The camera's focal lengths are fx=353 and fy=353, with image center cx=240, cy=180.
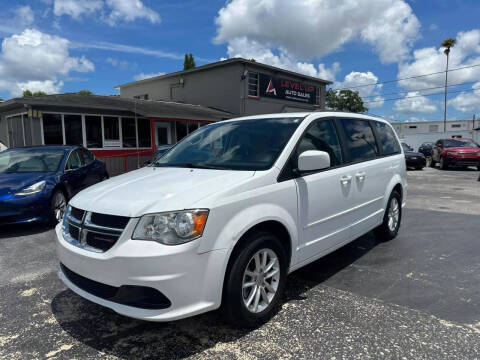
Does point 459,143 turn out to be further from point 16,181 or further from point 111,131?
point 16,181

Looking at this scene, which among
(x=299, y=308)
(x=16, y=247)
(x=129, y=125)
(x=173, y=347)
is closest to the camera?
(x=173, y=347)

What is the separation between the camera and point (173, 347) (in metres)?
2.61

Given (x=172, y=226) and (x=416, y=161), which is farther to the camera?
(x=416, y=161)

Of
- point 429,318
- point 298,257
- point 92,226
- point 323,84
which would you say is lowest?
point 429,318

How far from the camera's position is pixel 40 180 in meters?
6.18

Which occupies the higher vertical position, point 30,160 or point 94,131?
point 94,131

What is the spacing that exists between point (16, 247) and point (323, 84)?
2711cm

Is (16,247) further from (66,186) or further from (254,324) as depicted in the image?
(254,324)

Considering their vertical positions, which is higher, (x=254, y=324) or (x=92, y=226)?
(x=92, y=226)

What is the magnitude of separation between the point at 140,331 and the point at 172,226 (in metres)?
1.06

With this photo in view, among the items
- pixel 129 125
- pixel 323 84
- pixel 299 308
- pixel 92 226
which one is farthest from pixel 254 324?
pixel 323 84

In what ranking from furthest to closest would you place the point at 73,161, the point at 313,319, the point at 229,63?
the point at 229,63
the point at 73,161
the point at 313,319

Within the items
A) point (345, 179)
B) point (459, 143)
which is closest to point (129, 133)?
point (345, 179)

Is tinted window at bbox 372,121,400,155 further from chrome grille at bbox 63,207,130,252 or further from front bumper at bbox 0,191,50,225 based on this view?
front bumper at bbox 0,191,50,225
